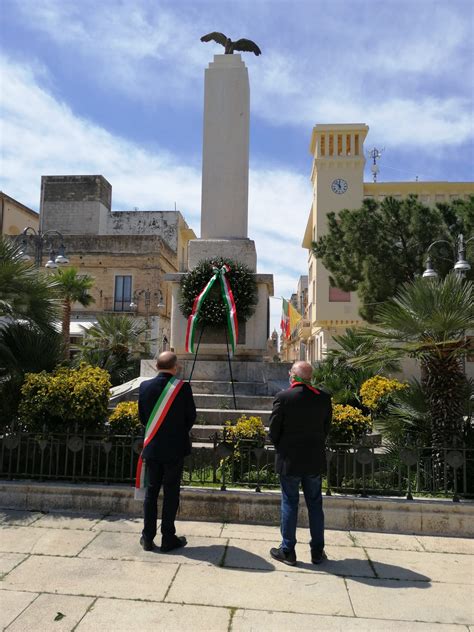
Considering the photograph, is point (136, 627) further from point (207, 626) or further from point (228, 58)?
point (228, 58)

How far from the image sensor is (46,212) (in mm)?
41375

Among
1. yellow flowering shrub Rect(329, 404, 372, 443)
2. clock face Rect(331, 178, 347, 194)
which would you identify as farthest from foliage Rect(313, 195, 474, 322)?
clock face Rect(331, 178, 347, 194)

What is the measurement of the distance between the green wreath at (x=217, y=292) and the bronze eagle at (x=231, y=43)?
453 cm

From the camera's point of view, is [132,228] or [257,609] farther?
[132,228]

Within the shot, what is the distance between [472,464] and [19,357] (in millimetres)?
5722

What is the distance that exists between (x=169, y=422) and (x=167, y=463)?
1.14 ft

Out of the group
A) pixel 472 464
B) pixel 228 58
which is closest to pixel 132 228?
pixel 228 58

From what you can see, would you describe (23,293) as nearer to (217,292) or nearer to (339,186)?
(217,292)

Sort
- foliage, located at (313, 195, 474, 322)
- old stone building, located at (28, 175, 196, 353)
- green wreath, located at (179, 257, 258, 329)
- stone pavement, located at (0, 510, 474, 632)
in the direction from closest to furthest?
stone pavement, located at (0, 510, 474, 632) < green wreath, located at (179, 257, 258, 329) < foliage, located at (313, 195, 474, 322) < old stone building, located at (28, 175, 196, 353)

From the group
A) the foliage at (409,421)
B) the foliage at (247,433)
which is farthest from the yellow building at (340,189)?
the foliage at (247,433)

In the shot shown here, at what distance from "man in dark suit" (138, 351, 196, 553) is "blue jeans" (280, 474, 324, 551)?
926 mm

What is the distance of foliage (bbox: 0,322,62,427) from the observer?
6.62 metres

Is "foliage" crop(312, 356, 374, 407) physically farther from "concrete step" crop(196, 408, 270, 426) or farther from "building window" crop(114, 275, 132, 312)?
"building window" crop(114, 275, 132, 312)

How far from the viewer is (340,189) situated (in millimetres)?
33938
